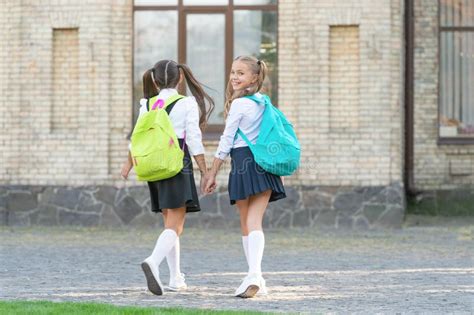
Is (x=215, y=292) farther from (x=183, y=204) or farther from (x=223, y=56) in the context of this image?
(x=223, y=56)

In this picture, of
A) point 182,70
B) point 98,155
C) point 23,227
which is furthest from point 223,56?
point 182,70

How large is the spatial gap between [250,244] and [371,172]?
832 centimetres

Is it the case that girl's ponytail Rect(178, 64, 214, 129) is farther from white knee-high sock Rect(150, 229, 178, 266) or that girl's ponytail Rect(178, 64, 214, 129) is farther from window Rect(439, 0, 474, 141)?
window Rect(439, 0, 474, 141)

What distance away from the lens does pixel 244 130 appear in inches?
373

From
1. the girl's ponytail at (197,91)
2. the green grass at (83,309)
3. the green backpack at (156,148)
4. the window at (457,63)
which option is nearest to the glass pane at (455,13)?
the window at (457,63)

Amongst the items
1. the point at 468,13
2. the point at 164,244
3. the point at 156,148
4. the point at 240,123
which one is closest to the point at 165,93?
the point at 156,148

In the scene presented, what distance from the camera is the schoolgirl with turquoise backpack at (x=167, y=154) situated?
9352mm

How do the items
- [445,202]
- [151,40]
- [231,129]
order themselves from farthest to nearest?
[445,202], [151,40], [231,129]

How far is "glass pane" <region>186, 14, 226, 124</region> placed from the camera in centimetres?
1809

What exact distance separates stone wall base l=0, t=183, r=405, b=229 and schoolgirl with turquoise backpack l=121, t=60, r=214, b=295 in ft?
25.8

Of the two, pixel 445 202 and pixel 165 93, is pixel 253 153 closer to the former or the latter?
pixel 165 93

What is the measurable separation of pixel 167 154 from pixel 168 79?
0.67 metres

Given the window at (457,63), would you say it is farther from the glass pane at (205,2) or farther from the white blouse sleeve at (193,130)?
the white blouse sleeve at (193,130)

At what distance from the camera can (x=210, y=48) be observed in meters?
18.1
